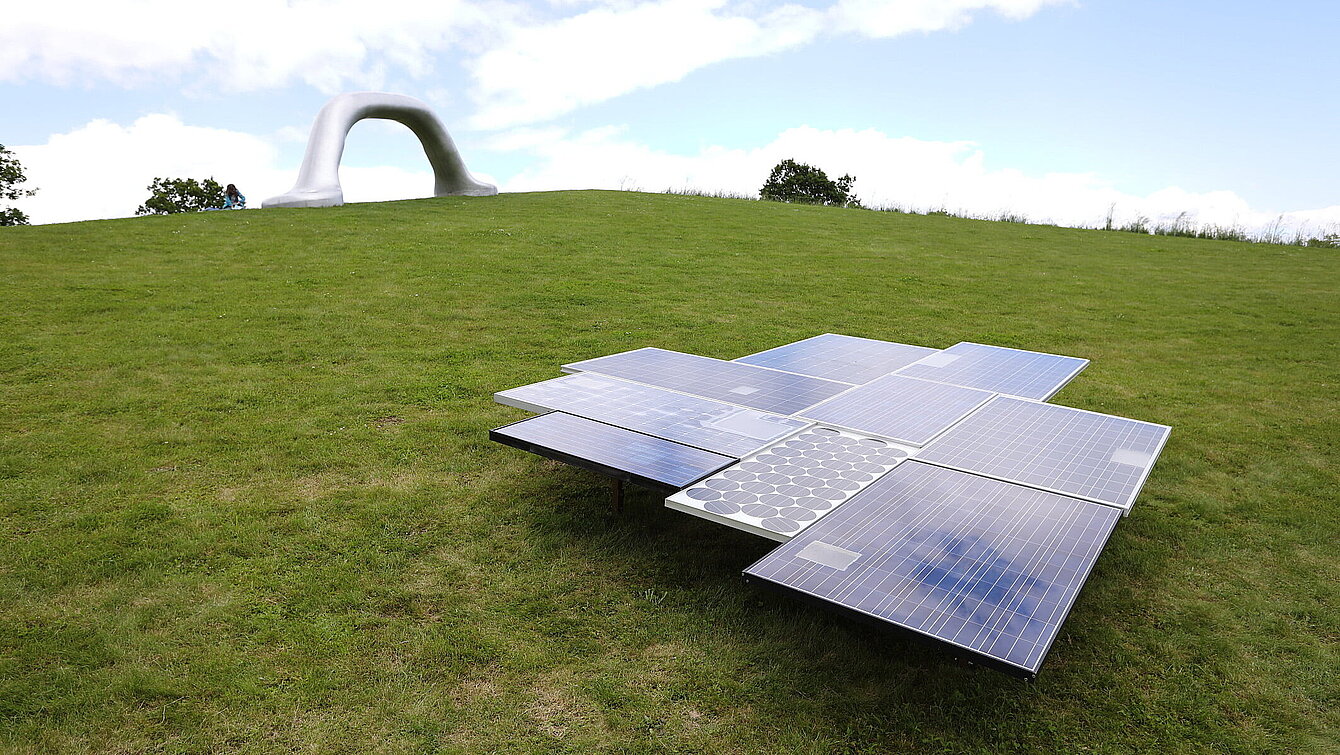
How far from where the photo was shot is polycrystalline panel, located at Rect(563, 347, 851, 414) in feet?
18.2

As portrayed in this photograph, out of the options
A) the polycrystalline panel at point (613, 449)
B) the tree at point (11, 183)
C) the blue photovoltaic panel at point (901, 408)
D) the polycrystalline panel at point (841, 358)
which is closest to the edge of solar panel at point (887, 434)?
the blue photovoltaic panel at point (901, 408)

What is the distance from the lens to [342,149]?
21.0 metres

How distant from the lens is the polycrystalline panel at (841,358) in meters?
6.42

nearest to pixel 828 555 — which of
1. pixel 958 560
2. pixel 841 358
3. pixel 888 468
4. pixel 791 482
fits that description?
pixel 958 560

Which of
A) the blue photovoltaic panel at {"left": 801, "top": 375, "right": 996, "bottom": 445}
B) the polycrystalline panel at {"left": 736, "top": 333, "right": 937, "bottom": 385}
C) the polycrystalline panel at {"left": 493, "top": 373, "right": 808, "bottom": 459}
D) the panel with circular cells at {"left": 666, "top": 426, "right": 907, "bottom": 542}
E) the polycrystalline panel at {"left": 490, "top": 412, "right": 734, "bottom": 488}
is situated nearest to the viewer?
the panel with circular cells at {"left": 666, "top": 426, "right": 907, "bottom": 542}

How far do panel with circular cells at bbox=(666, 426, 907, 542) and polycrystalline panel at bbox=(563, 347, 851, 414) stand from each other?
695mm

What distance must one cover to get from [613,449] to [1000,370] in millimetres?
3907

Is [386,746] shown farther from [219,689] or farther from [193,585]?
[193,585]

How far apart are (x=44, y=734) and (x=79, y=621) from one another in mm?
888

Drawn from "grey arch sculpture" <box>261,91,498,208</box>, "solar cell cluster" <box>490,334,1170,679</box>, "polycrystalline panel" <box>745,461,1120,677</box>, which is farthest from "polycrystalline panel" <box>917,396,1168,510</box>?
"grey arch sculpture" <box>261,91,498,208</box>

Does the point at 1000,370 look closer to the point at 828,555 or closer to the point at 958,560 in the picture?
the point at 958,560

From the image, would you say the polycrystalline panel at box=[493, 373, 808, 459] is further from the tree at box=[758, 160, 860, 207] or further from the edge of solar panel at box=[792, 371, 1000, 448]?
the tree at box=[758, 160, 860, 207]

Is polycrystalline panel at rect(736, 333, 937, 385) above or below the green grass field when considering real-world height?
above

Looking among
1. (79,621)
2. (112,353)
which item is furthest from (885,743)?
(112,353)
